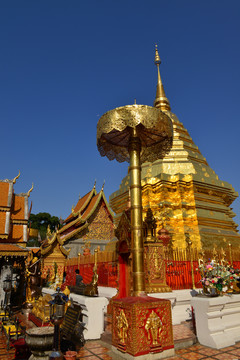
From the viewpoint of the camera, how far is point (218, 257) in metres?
8.06

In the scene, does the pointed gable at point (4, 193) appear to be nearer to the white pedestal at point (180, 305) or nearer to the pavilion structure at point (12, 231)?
the pavilion structure at point (12, 231)

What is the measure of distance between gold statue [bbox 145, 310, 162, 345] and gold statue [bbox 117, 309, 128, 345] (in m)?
0.34

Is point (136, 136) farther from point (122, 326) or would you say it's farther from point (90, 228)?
point (90, 228)

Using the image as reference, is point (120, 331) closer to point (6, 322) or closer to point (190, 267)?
point (190, 267)

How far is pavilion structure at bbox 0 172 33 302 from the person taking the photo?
11133 millimetres

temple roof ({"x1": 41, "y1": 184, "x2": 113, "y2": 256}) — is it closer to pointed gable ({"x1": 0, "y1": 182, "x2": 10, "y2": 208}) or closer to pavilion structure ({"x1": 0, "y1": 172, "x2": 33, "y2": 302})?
pavilion structure ({"x1": 0, "y1": 172, "x2": 33, "y2": 302})

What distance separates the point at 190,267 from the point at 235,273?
1.75m

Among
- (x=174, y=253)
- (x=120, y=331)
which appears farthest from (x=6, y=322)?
(x=174, y=253)

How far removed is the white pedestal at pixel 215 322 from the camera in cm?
477

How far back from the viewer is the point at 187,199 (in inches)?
489

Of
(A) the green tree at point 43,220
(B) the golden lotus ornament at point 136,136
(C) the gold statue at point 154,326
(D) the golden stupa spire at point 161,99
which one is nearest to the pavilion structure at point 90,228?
(D) the golden stupa spire at point 161,99

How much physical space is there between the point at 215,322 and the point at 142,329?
1.90 m

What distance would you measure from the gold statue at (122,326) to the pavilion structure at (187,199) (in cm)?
690

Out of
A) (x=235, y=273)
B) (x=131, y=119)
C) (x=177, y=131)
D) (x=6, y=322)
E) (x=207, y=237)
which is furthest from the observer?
(x=177, y=131)
